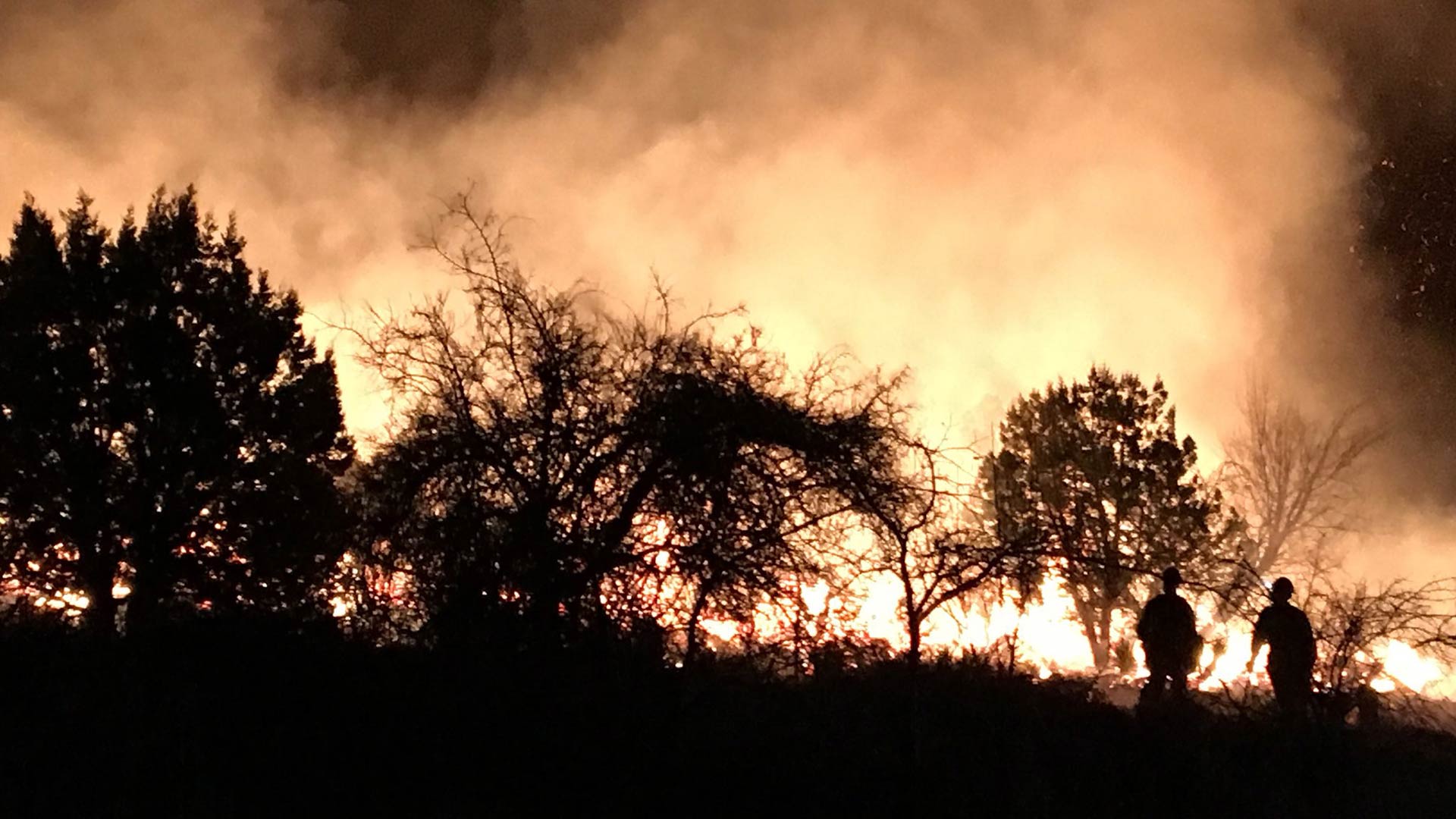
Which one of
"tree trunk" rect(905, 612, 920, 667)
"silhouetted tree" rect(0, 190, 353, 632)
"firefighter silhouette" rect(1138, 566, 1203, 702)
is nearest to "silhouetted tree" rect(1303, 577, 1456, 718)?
"firefighter silhouette" rect(1138, 566, 1203, 702)

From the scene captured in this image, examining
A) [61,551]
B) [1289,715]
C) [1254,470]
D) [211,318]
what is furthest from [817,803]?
[1254,470]

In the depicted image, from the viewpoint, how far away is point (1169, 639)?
9.92 meters

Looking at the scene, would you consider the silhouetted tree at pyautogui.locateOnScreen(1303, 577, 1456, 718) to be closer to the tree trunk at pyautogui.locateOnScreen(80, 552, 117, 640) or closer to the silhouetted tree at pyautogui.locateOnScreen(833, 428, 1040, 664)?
the silhouetted tree at pyautogui.locateOnScreen(833, 428, 1040, 664)

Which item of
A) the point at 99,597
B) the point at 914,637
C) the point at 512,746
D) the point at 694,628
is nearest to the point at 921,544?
the point at 914,637

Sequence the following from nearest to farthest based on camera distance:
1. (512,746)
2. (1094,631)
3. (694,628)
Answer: (512,746) < (694,628) < (1094,631)

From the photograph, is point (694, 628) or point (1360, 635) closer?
point (694, 628)

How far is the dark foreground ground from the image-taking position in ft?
16.5

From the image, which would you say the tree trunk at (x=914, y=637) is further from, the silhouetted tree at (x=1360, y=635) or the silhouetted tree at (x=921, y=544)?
the silhouetted tree at (x=1360, y=635)

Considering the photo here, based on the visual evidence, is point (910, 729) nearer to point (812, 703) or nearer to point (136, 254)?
point (812, 703)

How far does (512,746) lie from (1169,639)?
21.0 feet

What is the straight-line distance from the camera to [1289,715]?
8422 mm

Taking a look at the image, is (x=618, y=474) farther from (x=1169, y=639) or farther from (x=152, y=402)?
(x=152, y=402)

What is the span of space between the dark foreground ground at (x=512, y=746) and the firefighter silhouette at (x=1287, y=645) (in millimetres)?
1786

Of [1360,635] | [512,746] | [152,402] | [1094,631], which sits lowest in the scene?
[512,746]
